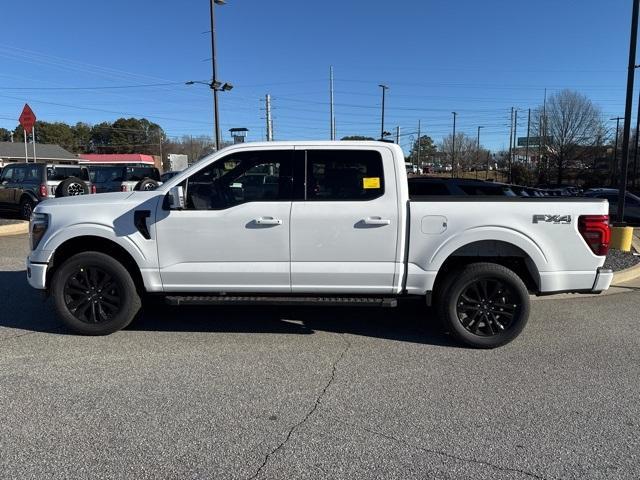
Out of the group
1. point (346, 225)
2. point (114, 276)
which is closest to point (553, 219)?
point (346, 225)

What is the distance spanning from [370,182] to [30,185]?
13246 millimetres

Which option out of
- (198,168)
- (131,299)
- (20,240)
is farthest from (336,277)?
(20,240)

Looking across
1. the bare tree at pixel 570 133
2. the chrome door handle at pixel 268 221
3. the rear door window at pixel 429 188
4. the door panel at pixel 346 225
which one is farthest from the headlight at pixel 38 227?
the bare tree at pixel 570 133

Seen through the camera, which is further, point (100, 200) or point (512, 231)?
point (100, 200)

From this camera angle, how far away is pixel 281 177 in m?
5.01

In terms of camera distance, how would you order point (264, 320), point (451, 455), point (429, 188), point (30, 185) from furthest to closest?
1. point (30, 185)
2. point (429, 188)
3. point (264, 320)
4. point (451, 455)

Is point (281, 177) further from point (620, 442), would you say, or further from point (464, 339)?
point (620, 442)

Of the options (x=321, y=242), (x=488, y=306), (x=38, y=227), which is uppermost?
(x=38, y=227)

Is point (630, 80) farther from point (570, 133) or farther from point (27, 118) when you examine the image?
point (570, 133)

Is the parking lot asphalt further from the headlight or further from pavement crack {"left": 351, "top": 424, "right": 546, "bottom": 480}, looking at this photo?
the headlight

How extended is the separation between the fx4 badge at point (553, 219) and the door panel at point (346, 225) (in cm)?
130

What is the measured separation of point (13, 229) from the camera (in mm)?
12641

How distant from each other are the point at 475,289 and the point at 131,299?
3364 mm

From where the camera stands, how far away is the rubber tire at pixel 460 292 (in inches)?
191
